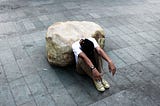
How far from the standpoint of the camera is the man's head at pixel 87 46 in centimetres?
525

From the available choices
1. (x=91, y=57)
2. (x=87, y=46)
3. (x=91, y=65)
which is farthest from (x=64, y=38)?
(x=91, y=65)

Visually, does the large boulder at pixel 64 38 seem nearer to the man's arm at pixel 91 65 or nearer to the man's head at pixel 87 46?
the man's head at pixel 87 46

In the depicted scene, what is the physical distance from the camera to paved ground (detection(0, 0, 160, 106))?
5031 mm

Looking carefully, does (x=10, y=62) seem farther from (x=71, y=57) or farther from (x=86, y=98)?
(x=86, y=98)

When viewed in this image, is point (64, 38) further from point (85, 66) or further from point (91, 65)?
point (91, 65)

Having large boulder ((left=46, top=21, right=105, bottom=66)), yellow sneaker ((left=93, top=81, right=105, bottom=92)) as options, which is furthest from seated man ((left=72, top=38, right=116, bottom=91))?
large boulder ((left=46, top=21, right=105, bottom=66))

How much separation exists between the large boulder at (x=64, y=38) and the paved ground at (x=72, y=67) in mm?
293

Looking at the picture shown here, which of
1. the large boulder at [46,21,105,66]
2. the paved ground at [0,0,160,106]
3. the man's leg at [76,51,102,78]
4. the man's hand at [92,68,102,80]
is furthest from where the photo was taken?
the large boulder at [46,21,105,66]

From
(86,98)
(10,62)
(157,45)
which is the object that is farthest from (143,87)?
(10,62)

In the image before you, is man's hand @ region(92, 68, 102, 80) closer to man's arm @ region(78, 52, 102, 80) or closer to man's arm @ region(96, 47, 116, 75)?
man's arm @ region(78, 52, 102, 80)

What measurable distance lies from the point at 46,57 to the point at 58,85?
3.81 ft

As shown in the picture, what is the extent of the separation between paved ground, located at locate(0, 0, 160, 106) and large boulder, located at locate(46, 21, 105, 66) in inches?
11.5

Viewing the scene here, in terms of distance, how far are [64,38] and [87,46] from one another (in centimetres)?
69

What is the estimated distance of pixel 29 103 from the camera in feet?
15.7
